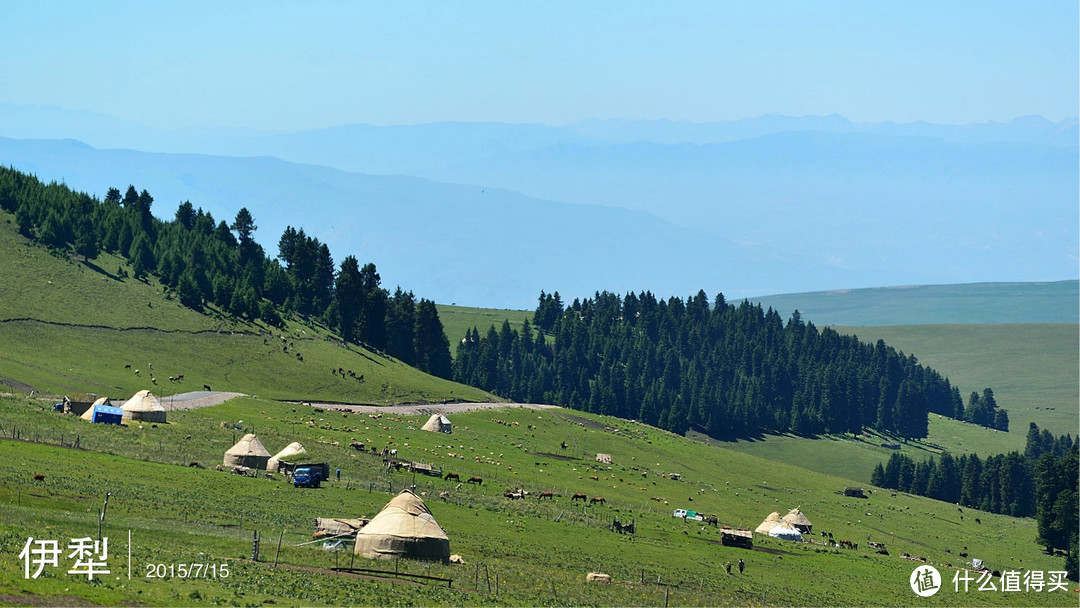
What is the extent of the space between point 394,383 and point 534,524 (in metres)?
101

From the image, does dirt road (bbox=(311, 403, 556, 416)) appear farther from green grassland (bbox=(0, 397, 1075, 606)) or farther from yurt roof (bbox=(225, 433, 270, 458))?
yurt roof (bbox=(225, 433, 270, 458))

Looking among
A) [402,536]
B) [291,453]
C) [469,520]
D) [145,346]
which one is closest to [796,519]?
[469,520]

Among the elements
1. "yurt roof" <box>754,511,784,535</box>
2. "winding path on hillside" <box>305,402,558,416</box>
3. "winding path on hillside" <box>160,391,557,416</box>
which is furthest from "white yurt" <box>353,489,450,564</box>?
"winding path on hillside" <box>305,402,558,416</box>

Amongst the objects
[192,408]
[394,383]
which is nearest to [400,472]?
[192,408]

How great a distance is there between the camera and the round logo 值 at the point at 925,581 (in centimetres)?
8431

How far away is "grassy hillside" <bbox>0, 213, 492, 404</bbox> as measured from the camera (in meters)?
150

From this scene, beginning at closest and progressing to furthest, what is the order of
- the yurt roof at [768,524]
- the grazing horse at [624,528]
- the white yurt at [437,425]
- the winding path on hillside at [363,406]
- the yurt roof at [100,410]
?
the grazing horse at [624,528] → the yurt roof at [768,524] → the yurt roof at [100,410] → the winding path on hillside at [363,406] → the white yurt at [437,425]

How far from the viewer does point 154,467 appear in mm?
85750

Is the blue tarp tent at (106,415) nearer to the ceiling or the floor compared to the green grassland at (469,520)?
nearer to the ceiling

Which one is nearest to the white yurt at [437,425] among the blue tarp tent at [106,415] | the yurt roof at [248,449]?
the blue tarp tent at [106,415]

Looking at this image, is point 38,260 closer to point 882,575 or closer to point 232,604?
point 882,575

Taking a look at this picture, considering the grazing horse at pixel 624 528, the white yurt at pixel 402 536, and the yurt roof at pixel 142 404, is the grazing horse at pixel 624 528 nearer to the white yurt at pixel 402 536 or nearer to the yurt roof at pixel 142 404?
the white yurt at pixel 402 536

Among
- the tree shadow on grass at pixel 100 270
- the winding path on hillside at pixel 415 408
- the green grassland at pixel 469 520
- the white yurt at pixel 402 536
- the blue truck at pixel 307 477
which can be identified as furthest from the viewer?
the tree shadow on grass at pixel 100 270

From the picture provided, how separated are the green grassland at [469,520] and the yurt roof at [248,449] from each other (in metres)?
2.05
